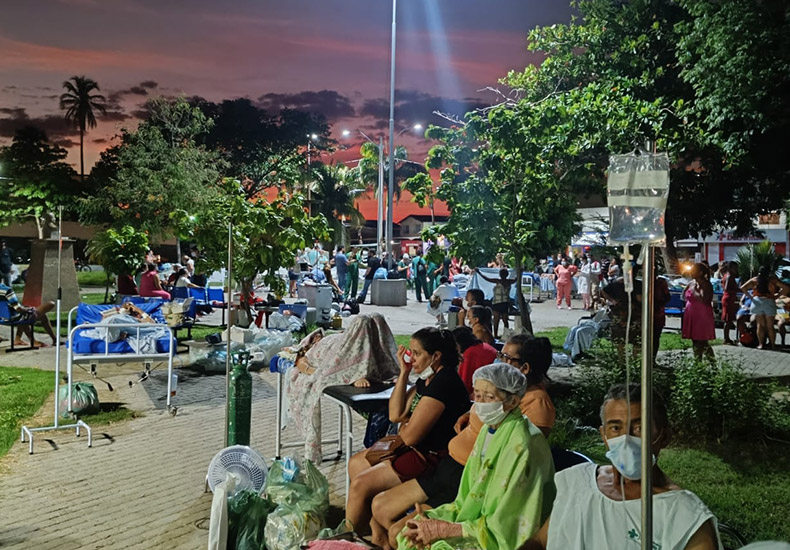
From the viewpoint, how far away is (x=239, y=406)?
241 inches

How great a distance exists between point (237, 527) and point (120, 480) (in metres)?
2.23

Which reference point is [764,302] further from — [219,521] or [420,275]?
[219,521]

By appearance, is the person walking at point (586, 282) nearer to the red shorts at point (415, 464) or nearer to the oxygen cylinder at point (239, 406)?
the oxygen cylinder at point (239, 406)

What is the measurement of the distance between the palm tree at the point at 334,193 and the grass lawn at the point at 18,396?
42.8 metres

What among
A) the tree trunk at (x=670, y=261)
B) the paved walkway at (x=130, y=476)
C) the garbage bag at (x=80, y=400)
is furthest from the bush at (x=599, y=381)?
the tree trunk at (x=670, y=261)

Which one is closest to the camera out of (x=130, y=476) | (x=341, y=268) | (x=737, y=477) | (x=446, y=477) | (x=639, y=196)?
(x=639, y=196)

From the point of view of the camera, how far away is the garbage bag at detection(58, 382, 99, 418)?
8.42 metres

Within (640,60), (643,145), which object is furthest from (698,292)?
(643,145)

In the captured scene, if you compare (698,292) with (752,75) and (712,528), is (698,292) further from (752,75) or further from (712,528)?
(712,528)

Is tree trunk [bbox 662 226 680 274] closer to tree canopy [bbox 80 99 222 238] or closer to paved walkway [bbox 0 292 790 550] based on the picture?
paved walkway [bbox 0 292 790 550]

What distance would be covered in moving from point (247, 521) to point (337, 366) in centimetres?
183

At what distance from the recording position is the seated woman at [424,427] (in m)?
4.47

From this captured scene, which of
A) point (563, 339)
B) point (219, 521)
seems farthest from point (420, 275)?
point (219, 521)

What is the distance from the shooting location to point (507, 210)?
10.9m
